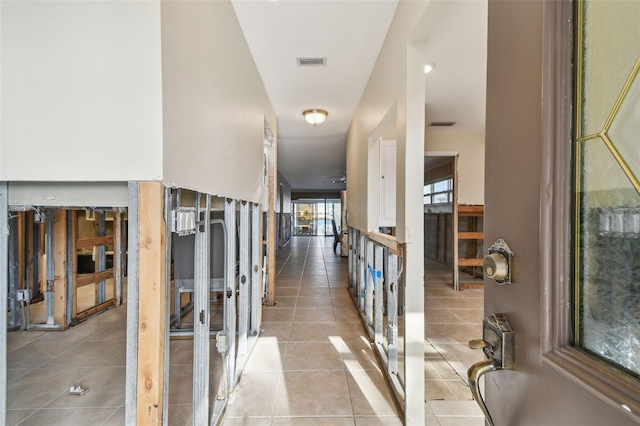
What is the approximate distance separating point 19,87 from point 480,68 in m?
3.45

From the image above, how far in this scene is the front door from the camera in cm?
44

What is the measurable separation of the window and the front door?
20.5 ft

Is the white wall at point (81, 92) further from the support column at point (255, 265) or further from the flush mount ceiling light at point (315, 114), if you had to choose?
the flush mount ceiling light at point (315, 114)

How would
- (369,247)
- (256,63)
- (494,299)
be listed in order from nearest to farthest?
(494,299), (256,63), (369,247)

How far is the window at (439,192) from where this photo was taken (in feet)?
21.7

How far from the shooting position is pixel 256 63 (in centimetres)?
286

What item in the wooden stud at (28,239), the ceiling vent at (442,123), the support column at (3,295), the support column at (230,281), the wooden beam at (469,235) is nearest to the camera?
the support column at (3,295)

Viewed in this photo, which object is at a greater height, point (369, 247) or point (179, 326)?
point (369, 247)

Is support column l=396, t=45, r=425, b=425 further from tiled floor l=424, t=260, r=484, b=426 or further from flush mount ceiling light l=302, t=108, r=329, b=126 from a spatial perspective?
flush mount ceiling light l=302, t=108, r=329, b=126

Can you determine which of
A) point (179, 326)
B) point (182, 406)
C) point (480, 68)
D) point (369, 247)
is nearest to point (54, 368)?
point (179, 326)

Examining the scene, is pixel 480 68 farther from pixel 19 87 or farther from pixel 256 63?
pixel 19 87

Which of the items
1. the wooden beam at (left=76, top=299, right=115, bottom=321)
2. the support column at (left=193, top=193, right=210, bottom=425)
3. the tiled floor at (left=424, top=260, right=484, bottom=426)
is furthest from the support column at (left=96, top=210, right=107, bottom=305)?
the tiled floor at (left=424, top=260, right=484, bottom=426)

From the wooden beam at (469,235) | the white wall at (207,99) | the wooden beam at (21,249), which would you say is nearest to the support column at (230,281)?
the white wall at (207,99)

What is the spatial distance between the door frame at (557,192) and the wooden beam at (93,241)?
14.9 ft
